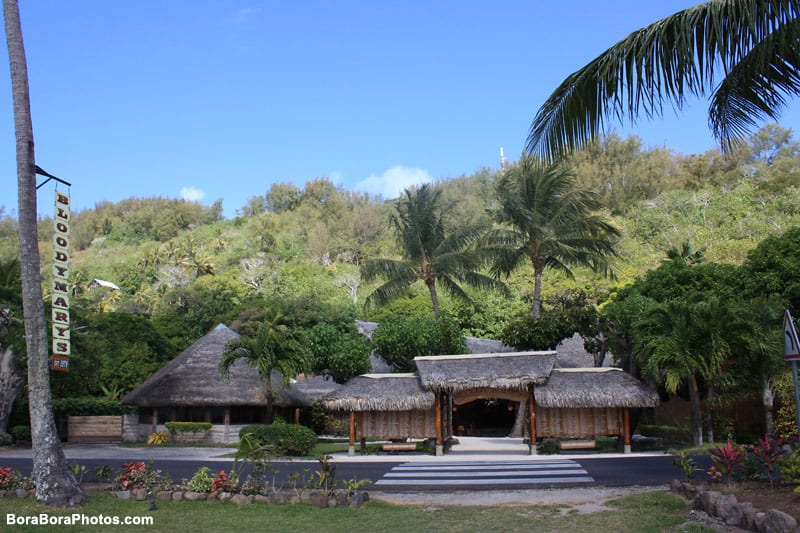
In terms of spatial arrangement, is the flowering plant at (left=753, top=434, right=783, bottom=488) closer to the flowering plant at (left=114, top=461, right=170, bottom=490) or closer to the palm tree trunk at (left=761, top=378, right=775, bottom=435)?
the flowering plant at (left=114, top=461, right=170, bottom=490)

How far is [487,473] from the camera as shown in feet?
52.4

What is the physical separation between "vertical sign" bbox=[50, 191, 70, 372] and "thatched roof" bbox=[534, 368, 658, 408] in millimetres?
13872

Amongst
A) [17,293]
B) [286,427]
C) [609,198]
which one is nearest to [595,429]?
[286,427]

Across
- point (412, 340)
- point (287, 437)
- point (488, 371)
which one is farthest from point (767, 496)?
point (412, 340)

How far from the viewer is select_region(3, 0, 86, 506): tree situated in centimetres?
1086

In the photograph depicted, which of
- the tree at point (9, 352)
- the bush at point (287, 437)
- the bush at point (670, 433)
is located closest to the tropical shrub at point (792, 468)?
the bush at point (670, 433)

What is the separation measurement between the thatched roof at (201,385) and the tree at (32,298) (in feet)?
55.6

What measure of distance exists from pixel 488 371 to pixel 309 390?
13.8 meters

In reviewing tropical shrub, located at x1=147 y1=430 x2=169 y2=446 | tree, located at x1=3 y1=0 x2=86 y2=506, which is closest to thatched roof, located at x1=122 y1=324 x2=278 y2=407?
tropical shrub, located at x1=147 y1=430 x2=169 y2=446

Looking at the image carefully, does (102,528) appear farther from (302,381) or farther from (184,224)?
(184,224)

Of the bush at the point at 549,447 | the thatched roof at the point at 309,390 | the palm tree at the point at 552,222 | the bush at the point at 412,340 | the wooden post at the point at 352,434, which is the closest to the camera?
the bush at the point at 549,447

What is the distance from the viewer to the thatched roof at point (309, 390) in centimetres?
3080

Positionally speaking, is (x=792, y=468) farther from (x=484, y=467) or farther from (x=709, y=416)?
(x=709, y=416)

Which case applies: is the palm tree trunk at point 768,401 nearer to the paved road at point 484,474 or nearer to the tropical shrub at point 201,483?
the paved road at point 484,474
